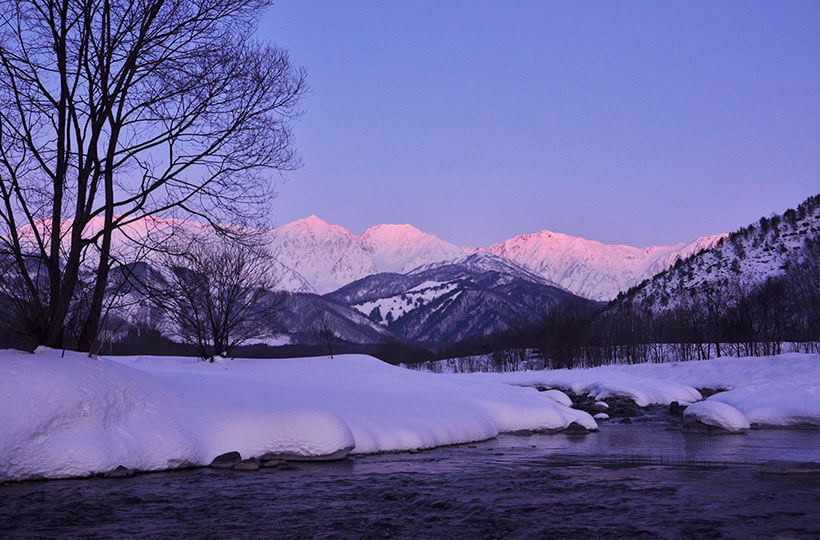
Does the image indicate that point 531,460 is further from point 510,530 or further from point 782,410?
point 782,410

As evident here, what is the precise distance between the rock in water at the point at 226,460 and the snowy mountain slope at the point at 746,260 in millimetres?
110353

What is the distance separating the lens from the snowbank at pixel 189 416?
40.3 ft

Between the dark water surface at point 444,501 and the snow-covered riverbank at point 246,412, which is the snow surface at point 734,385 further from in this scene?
the dark water surface at point 444,501

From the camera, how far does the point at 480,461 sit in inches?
656

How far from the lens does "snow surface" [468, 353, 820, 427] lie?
28.5 meters

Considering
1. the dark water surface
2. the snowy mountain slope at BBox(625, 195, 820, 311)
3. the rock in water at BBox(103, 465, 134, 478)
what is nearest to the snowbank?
the rock in water at BBox(103, 465, 134, 478)

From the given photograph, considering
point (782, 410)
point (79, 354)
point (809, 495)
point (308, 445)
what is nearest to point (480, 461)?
point (308, 445)

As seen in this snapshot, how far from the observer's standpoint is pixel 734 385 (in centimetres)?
4803

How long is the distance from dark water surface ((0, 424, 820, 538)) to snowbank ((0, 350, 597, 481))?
533 mm

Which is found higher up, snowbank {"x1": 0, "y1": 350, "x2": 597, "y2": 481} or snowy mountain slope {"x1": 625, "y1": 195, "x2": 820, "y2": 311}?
snowy mountain slope {"x1": 625, "y1": 195, "x2": 820, "y2": 311}

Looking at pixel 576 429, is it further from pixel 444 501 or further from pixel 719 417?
pixel 444 501

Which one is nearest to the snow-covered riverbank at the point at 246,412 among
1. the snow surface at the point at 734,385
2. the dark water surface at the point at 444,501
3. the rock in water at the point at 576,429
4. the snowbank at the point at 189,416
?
the snowbank at the point at 189,416

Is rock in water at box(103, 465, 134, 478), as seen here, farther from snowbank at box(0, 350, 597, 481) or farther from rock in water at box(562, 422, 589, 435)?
rock in water at box(562, 422, 589, 435)

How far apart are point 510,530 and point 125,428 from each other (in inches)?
325
